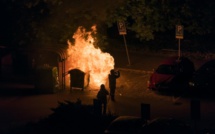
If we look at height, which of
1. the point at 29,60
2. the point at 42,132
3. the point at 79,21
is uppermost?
the point at 79,21

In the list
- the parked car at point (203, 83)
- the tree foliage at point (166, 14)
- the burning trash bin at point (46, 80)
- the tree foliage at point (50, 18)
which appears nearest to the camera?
the parked car at point (203, 83)

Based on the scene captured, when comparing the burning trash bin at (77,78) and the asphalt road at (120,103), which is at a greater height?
the burning trash bin at (77,78)

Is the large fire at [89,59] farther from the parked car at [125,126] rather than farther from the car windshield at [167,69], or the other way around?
the parked car at [125,126]

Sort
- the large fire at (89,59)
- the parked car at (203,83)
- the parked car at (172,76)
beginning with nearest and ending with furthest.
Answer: the parked car at (203,83) < the parked car at (172,76) < the large fire at (89,59)

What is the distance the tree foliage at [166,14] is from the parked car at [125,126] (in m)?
9.18

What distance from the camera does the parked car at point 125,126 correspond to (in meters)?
17.1

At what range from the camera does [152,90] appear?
26.2m

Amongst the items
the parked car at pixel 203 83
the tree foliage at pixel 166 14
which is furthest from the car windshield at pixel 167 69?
the tree foliage at pixel 166 14

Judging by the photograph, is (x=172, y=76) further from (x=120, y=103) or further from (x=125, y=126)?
(x=125, y=126)

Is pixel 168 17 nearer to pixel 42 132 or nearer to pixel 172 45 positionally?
pixel 172 45

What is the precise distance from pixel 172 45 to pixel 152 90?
8575 mm

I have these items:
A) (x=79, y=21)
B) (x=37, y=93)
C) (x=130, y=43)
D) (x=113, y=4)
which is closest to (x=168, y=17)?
(x=113, y=4)

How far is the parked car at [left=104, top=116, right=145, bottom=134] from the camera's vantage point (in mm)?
17094

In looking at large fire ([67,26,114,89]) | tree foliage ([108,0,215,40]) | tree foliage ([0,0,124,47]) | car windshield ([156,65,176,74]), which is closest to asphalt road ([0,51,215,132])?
large fire ([67,26,114,89])
